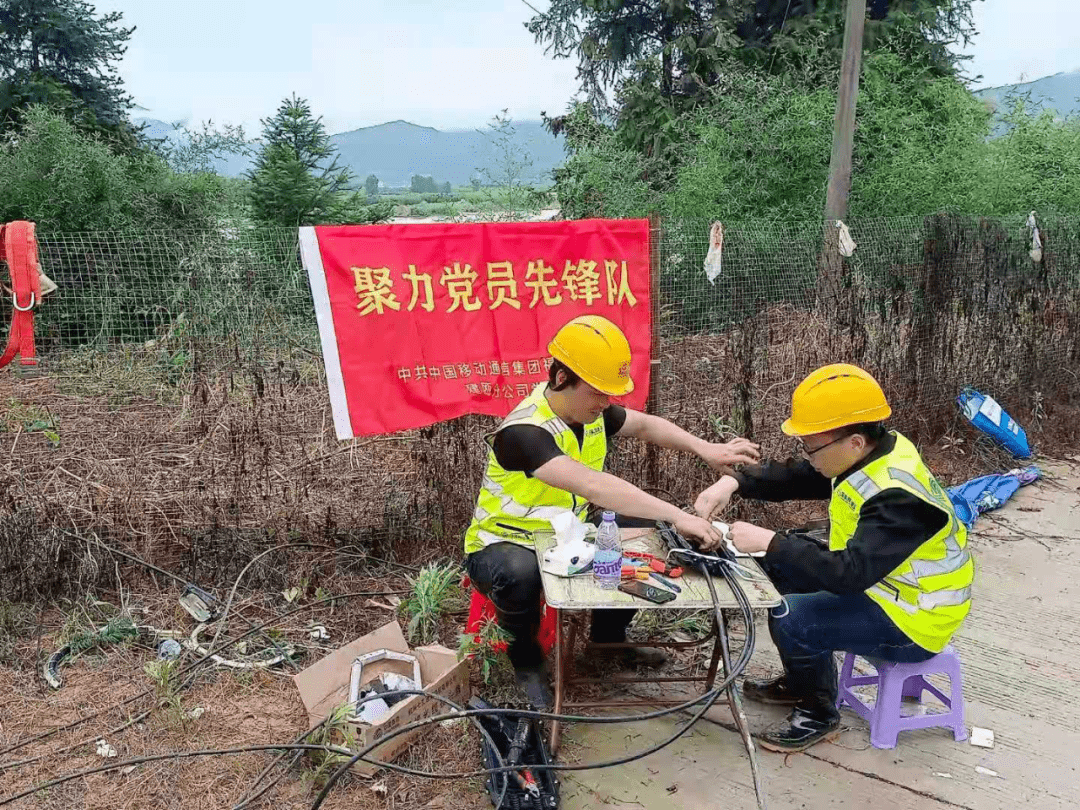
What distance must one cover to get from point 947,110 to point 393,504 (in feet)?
35.6

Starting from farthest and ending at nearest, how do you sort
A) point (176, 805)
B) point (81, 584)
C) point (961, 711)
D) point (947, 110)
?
1. point (947, 110)
2. point (81, 584)
3. point (961, 711)
4. point (176, 805)

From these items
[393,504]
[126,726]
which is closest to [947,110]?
[393,504]

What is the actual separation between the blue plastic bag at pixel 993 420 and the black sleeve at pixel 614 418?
4007 millimetres

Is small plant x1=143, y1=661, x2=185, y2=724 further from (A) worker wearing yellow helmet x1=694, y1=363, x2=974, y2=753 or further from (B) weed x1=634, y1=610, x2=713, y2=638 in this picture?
(A) worker wearing yellow helmet x1=694, y1=363, x2=974, y2=753

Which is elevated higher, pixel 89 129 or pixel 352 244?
pixel 89 129

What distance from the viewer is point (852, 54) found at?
7852mm

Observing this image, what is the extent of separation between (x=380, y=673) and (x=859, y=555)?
1956 mm

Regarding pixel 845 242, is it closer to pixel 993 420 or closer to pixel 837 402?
pixel 993 420

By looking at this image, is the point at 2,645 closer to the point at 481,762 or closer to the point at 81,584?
the point at 81,584

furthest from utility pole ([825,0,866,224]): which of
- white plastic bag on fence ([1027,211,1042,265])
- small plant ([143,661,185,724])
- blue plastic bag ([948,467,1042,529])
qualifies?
small plant ([143,661,185,724])

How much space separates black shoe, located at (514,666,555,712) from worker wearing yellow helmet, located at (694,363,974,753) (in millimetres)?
843

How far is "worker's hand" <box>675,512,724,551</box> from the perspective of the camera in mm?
2914

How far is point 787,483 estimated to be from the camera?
11.0 ft

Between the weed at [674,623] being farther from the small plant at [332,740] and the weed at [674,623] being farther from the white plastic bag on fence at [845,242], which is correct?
the white plastic bag on fence at [845,242]
